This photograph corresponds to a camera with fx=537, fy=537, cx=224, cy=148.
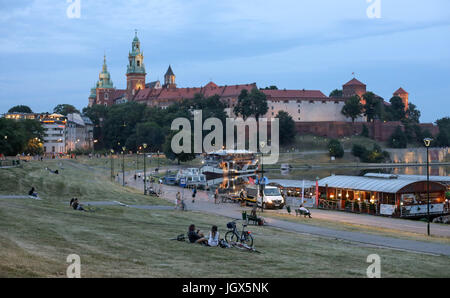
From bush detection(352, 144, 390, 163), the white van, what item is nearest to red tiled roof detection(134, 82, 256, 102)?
bush detection(352, 144, 390, 163)

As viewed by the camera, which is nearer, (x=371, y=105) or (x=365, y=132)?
(x=365, y=132)

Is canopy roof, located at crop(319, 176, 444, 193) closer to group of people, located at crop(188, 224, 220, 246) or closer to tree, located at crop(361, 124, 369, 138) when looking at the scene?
group of people, located at crop(188, 224, 220, 246)

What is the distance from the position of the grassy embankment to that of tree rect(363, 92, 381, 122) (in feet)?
438

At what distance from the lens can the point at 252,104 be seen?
144 metres

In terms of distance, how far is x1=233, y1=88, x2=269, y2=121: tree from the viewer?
142m

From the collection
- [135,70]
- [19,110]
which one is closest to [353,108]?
[135,70]

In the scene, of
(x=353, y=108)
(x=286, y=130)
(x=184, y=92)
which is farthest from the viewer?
(x=184, y=92)

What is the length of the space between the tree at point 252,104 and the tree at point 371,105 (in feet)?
95.5

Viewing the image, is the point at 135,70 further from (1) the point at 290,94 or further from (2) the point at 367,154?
(2) the point at 367,154

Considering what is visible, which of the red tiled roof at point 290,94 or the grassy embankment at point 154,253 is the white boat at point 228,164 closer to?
the grassy embankment at point 154,253

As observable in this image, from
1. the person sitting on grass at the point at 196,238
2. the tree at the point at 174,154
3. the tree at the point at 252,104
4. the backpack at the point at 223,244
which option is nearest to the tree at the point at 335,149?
the tree at the point at 252,104

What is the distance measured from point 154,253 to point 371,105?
142704 mm

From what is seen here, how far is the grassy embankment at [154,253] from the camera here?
12594mm
